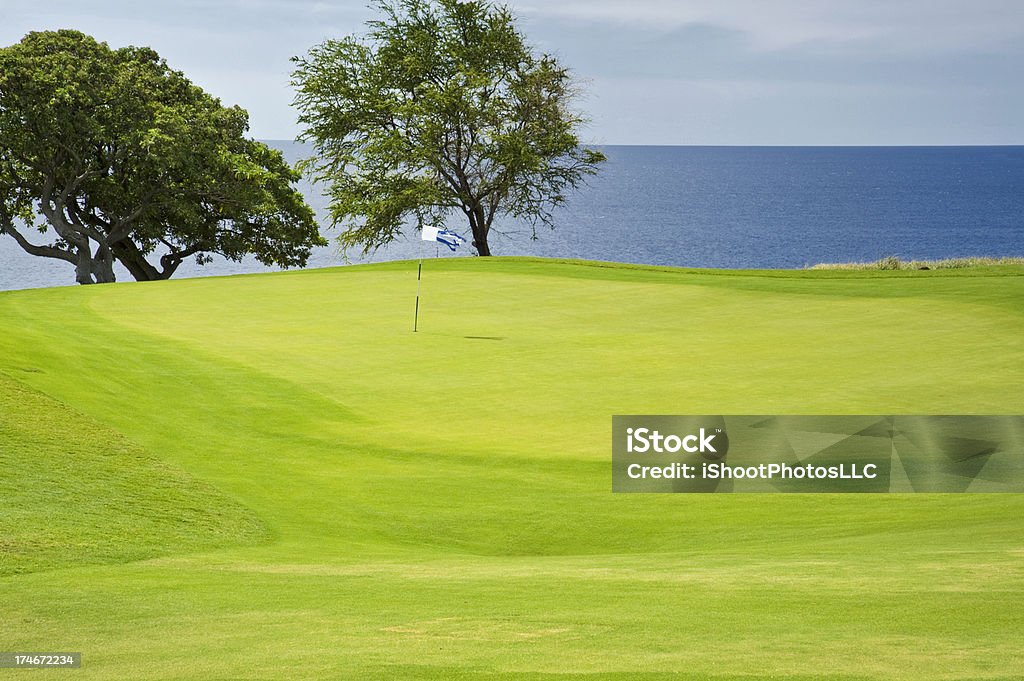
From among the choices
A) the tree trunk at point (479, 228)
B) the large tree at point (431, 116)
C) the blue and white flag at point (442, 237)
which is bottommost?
the blue and white flag at point (442, 237)

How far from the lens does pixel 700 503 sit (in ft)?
32.0

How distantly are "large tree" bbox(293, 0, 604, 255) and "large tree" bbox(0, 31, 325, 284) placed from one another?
2.61 m

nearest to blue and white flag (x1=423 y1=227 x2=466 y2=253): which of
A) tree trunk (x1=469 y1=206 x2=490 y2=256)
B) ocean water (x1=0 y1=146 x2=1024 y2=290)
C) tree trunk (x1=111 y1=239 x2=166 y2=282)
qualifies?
tree trunk (x1=469 y1=206 x2=490 y2=256)

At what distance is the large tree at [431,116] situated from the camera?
42.6 metres

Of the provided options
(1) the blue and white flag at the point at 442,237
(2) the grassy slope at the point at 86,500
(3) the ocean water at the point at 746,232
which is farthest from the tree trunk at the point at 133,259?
(2) the grassy slope at the point at 86,500

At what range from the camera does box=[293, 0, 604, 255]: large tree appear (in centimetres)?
4262

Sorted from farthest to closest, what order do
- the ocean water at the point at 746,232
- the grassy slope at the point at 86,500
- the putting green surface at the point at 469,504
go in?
the ocean water at the point at 746,232 → the grassy slope at the point at 86,500 → the putting green surface at the point at 469,504

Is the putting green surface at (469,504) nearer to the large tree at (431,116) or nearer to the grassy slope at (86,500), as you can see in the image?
the grassy slope at (86,500)

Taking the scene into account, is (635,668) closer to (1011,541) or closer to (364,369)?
(1011,541)

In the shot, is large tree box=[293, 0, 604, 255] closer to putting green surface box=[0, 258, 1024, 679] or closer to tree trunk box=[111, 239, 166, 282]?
tree trunk box=[111, 239, 166, 282]

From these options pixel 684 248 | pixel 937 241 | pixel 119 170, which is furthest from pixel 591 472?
pixel 937 241

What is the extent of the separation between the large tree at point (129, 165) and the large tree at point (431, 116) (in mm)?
2609

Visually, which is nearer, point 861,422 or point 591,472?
point 591,472

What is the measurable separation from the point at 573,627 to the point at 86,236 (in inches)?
1600
